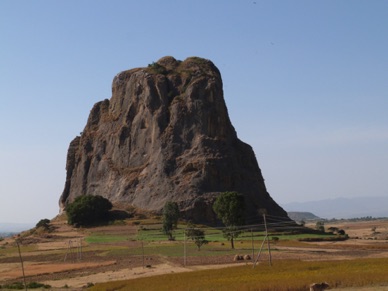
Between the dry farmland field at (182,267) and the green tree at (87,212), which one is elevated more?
the green tree at (87,212)

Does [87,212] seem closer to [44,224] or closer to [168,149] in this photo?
[44,224]

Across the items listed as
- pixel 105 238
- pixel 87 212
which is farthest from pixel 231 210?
pixel 87 212

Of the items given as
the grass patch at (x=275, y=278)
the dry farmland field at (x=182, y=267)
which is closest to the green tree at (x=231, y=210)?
the dry farmland field at (x=182, y=267)

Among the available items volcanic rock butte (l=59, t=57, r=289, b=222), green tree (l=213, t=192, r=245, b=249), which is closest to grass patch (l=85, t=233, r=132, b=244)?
green tree (l=213, t=192, r=245, b=249)

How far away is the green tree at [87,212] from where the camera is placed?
378 ft

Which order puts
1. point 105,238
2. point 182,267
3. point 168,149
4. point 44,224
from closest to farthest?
point 182,267, point 105,238, point 44,224, point 168,149

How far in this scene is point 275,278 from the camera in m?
35.1

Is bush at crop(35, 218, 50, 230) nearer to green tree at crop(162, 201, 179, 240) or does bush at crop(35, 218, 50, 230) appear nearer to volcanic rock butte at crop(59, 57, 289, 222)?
volcanic rock butte at crop(59, 57, 289, 222)

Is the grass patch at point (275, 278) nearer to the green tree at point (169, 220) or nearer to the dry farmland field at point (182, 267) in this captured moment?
the dry farmland field at point (182, 267)

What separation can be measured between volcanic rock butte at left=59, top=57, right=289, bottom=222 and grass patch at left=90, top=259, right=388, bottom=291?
7512 cm

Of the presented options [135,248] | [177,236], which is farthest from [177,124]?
[135,248]

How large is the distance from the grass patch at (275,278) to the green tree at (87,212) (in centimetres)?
7653

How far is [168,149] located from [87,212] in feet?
93.5

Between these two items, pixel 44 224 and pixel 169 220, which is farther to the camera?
pixel 44 224
